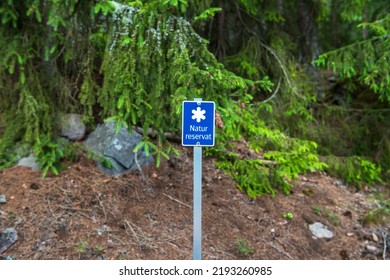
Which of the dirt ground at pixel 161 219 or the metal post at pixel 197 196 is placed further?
the dirt ground at pixel 161 219

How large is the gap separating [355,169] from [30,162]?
549 cm

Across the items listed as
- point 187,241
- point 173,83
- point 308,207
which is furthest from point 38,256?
point 308,207

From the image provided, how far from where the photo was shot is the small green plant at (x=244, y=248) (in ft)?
16.0

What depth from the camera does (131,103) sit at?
4.18 m

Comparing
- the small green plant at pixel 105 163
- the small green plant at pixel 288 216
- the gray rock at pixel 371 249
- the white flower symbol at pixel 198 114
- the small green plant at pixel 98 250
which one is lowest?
the gray rock at pixel 371 249

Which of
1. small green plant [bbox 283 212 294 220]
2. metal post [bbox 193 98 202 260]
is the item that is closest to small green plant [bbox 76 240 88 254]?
metal post [bbox 193 98 202 260]

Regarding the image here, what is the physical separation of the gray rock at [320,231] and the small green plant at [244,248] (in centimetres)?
118

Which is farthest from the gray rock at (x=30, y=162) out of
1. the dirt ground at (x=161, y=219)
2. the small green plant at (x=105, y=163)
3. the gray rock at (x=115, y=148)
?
the small green plant at (x=105, y=163)

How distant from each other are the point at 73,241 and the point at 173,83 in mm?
2205

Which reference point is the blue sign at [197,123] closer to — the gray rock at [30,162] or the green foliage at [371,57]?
the gray rock at [30,162]

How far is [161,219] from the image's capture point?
507 cm

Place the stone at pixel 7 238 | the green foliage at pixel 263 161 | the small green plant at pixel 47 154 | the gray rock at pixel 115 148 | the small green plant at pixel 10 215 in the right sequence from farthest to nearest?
1. the green foliage at pixel 263 161
2. the gray rock at pixel 115 148
3. the small green plant at pixel 47 154
4. the small green plant at pixel 10 215
5. the stone at pixel 7 238

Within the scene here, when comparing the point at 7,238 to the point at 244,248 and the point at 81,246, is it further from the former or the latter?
the point at 244,248

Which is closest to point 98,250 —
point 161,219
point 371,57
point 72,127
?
point 161,219
